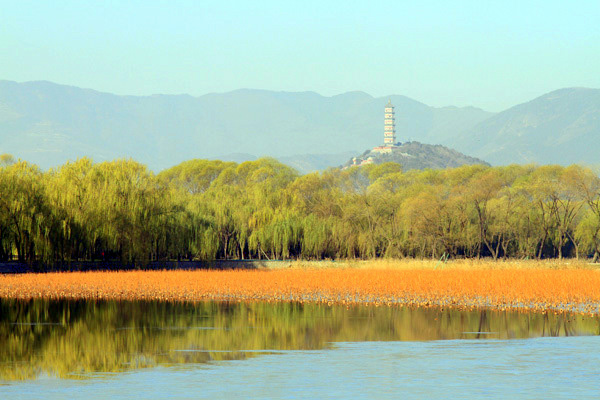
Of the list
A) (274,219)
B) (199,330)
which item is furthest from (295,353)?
(274,219)

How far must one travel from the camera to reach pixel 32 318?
26.2m

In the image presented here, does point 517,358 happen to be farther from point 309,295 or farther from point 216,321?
point 309,295

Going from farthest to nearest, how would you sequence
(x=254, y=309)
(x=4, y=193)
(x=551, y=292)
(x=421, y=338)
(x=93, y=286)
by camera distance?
(x=4, y=193), (x=93, y=286), (x=551, y=292), (x=254, y=309), (x=421, y=338)

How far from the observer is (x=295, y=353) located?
18875 millimetres

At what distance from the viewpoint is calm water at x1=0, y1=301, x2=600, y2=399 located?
14.7 meters

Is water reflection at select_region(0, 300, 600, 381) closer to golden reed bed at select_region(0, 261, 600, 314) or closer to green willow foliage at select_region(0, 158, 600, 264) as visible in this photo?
golden reed bed at select_region(0, 261, 600, 314)

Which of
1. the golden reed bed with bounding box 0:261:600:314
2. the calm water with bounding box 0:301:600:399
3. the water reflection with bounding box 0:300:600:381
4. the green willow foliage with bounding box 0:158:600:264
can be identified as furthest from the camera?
the green willow foliage with bounding box 0:158:600:264

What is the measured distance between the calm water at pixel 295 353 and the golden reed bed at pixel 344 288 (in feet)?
10.3

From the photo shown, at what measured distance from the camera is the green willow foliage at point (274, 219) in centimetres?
4847

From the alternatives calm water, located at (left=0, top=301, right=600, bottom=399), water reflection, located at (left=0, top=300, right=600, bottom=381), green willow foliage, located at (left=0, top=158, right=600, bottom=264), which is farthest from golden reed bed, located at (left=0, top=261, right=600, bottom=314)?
green willow foliage, located at (left=0, top=158, right=600, bottom=264)

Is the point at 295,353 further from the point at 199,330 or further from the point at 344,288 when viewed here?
the point at 344,288

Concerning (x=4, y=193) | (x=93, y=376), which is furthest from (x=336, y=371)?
(x=4, y=193)

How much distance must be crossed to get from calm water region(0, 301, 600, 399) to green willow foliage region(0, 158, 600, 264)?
2023 centimetres

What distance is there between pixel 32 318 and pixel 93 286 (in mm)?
10191
